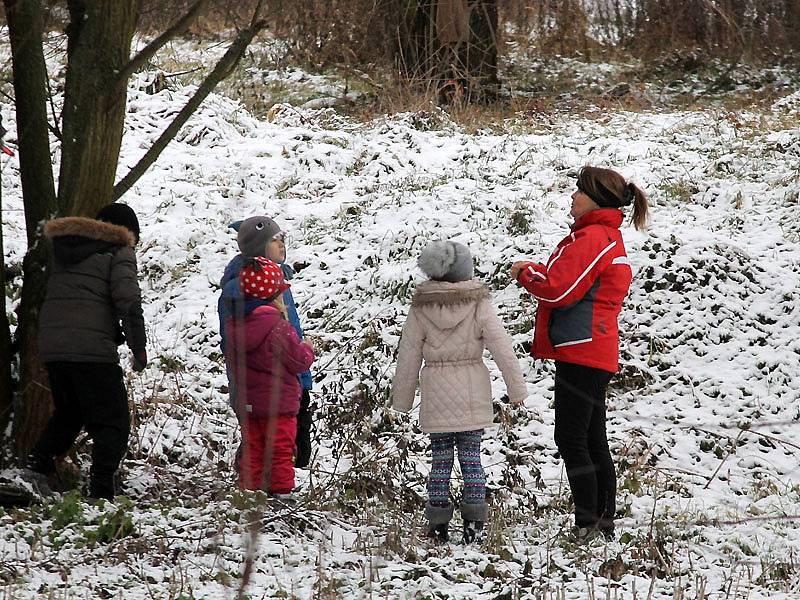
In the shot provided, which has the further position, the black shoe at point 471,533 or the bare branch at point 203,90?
the bare branch at point 203,90

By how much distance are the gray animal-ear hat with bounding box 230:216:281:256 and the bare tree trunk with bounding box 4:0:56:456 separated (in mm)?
1045

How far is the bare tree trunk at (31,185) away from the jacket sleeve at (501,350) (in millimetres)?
2320

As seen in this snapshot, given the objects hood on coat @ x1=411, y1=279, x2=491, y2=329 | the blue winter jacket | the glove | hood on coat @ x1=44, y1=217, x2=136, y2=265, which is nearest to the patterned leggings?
hood on coat @ x1=411, y1=279, x2=491, y2=329

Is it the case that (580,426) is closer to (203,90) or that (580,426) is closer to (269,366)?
(269,366)

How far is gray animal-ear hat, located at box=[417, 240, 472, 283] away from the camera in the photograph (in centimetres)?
477

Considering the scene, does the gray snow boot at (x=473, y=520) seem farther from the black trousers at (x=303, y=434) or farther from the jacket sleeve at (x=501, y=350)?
the black trousers at (x=303, y=434)

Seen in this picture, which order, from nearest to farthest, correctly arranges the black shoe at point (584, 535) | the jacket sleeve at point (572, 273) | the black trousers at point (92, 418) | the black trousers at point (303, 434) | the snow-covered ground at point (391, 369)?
1. the snow-covered ground at point (391, 369)
2. the jacket sleeve at point (572, 273)
3. the black shoe at point (584, 535)
4. the black trousers at point (92, 418)
5. the black trousers at point (303, 434)

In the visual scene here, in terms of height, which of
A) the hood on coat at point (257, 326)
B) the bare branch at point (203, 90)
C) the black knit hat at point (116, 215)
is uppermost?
the bare branch at point (203, 90)

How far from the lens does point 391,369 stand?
6.89m

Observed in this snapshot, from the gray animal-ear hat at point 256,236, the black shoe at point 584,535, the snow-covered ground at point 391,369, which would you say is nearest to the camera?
the snow-covered ground at point 391,369

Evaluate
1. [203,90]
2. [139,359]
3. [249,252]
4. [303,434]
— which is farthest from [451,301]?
[203,90]

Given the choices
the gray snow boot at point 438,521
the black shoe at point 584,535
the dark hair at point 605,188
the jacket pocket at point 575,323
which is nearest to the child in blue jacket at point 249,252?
the gray snow boot at point 438,521

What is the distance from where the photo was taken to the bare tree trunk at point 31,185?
4.98 metres

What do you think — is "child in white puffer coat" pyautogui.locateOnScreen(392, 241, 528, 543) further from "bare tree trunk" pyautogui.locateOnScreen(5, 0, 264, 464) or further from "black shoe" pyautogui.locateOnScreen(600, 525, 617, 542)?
"bare tree trunk" pyautogui.locateOnScreen(5, 0, 264, 464)
